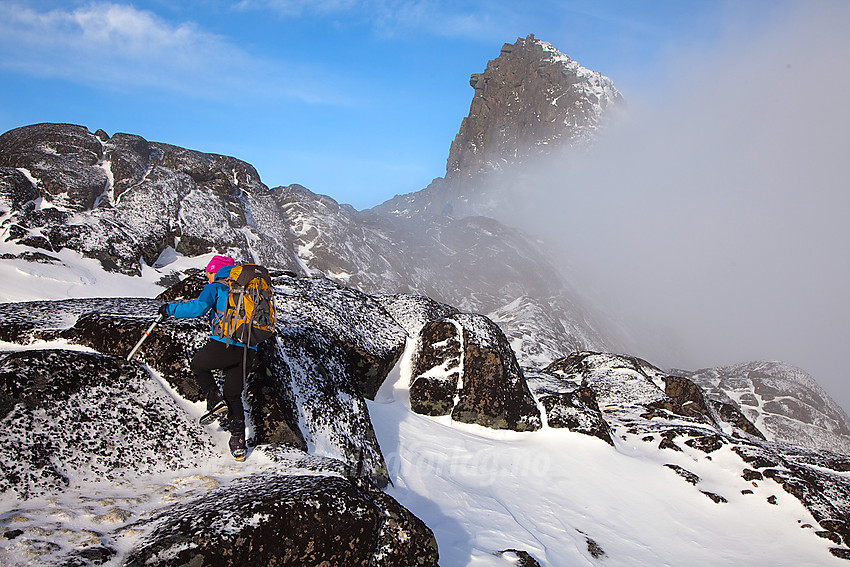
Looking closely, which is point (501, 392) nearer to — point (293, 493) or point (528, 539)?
point (528, 539)

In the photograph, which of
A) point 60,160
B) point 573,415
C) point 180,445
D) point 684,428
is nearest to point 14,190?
point 60,160

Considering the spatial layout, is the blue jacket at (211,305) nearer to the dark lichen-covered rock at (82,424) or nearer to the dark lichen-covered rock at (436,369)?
the dark lichen-covered rock at (82,424)

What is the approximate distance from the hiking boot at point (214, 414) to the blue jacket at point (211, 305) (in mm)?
1444

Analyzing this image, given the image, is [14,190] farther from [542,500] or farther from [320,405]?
[542,500]

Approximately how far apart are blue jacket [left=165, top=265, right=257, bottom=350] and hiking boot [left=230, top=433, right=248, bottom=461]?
1.85 m

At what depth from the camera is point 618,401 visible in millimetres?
28516

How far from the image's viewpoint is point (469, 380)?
19609 millimetres

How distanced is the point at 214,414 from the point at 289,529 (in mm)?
4203

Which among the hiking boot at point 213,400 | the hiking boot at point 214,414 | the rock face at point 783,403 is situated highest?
the hiking boot at point 213,400

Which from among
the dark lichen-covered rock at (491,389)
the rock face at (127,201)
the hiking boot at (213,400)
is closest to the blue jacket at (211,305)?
the hiking boot at (213,400)

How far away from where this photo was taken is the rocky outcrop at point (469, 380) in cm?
1906

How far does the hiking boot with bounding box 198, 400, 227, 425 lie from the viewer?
1020cm

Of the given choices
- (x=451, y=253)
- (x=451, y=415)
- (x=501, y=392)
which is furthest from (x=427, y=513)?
(x=451, y=253)

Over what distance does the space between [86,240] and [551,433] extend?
37.0m
